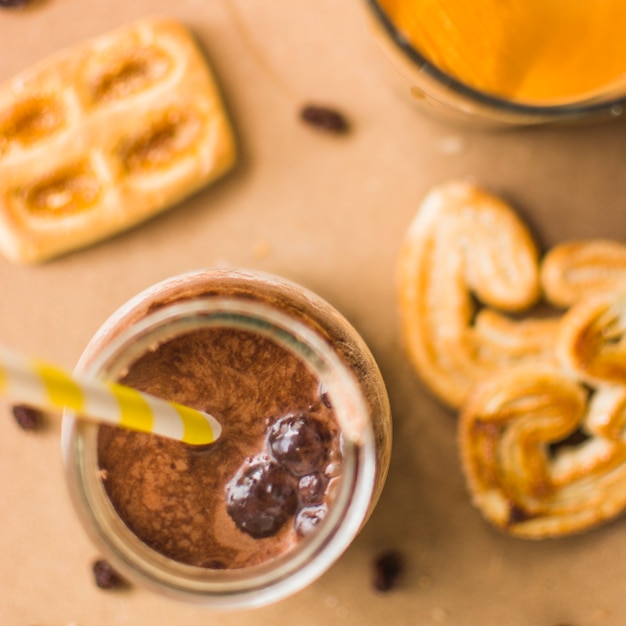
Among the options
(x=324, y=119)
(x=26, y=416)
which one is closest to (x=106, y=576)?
(x=26, y=416)

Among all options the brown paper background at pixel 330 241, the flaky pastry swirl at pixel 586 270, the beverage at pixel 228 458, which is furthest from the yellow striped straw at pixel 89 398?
the flaky pastry swirl at pixel 586 270

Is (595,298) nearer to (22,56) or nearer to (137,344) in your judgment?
(137,344)

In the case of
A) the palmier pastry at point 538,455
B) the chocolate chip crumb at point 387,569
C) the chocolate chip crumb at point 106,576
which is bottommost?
the chocolate chip crumb at point 106,576

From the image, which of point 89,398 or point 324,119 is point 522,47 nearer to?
point 324,119

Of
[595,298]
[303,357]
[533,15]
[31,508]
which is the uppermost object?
[533,15]

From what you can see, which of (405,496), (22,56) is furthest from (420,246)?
(22,56)

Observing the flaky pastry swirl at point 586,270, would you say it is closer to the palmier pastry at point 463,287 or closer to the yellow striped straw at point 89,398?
the palmier pastry at point 463,287

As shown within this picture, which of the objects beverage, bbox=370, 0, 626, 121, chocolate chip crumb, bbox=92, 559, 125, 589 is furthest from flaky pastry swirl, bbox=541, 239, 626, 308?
chocolate chip crumb, bbox=92, 559, 125, 589
